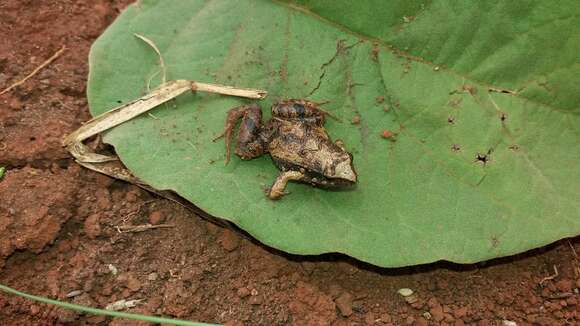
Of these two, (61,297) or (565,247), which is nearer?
(61,297)

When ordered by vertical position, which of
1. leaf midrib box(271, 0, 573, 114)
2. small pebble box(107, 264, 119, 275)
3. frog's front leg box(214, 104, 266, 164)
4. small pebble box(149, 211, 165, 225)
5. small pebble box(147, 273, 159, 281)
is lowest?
small pebble box(107, 264, 119, 275)

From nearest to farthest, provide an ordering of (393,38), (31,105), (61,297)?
(61,297)
(393,38)
(31,105)

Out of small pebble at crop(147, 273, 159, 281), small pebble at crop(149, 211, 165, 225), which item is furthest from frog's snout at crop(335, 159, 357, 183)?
small pebble at crop(147, 273, 159, 281)

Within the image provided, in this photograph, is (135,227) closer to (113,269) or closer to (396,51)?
(113,269)

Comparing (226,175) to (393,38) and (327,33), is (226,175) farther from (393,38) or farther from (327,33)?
(393,38)

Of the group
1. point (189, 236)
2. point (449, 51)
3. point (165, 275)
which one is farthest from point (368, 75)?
point (165, 275)

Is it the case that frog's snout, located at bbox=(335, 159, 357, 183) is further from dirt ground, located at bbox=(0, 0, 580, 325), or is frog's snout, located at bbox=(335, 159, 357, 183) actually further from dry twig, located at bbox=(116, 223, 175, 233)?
dry twig, located at bbox=(116, 223, 175, 233)

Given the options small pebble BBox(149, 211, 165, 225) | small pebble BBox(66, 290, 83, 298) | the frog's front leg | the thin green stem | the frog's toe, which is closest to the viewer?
the thin green stem

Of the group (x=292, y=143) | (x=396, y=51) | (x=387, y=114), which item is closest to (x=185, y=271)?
(x=292, y=143)
